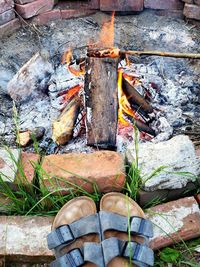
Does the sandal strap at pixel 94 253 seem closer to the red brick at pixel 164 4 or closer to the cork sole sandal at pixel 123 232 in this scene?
the cork sole sandal at pixel 123 232

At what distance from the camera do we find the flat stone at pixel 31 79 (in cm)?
284

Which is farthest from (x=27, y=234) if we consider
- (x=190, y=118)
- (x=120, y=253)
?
(x=190, y=118)

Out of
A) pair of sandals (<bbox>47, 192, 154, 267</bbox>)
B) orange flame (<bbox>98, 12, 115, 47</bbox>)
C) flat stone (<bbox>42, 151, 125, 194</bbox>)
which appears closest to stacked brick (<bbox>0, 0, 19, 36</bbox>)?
orange flame (<bbox>98, 12, 115, 47</bbox>)

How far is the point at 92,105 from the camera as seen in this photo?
240cm

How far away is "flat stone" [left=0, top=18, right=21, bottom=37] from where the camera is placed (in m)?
3.38

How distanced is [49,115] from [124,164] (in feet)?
2.73

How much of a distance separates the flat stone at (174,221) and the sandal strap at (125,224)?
115 mm

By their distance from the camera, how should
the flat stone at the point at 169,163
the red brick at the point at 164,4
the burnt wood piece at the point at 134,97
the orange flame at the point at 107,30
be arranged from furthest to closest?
the red brick at the point at 164,4 → the orange flame at the point at 107,30 → the burnt wood piece at the point at 134,97 → the flat stone at the point at 169,163

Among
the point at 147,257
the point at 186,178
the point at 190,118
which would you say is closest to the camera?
the point at 147,257

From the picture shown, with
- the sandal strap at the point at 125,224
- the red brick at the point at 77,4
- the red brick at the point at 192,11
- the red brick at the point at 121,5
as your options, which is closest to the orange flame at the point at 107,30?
the red brick at the point at 121,5

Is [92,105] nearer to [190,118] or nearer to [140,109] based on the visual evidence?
[140,109]

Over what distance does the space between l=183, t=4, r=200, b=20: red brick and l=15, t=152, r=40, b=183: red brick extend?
7.04 feet

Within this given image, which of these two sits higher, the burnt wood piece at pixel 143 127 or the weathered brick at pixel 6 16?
the weathered brick at pixel 6 16

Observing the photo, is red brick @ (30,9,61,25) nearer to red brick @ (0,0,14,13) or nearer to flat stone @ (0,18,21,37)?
flat stone @ (0,18,21,37)
